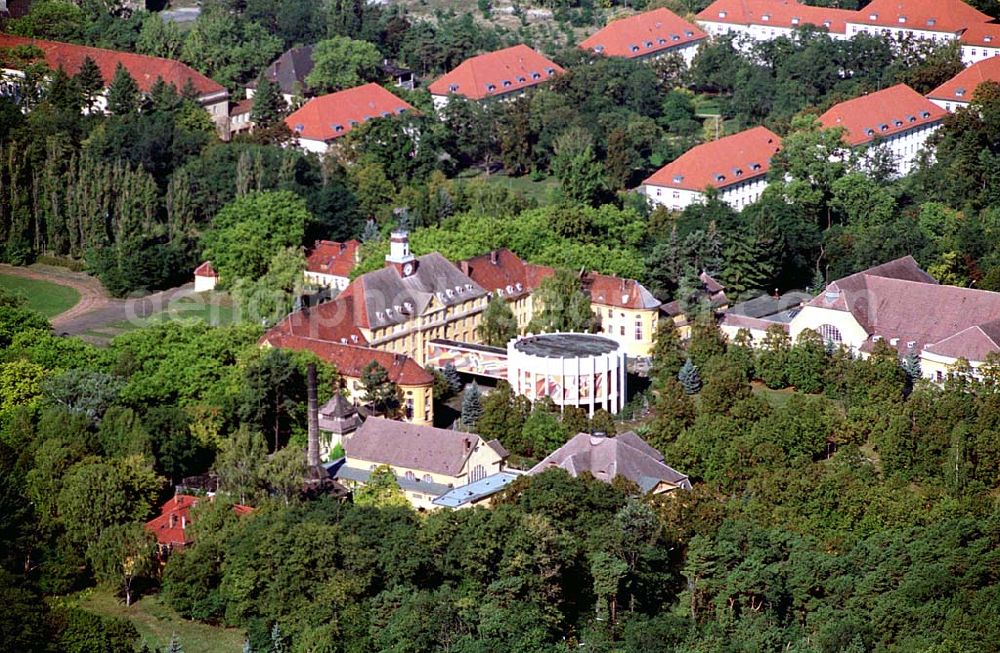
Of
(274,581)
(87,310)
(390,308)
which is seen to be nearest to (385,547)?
(274,581)

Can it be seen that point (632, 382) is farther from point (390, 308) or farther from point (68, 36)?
point (68, 36)

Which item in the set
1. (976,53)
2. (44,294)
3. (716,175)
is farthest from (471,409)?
(976,53)

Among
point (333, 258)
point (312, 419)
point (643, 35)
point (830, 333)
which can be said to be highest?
point (312, 419)

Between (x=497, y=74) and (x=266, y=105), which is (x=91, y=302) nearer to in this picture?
(x=266, y=105)

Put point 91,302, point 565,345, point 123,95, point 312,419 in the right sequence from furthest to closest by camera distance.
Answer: point 123,95, point 91,302, point 565,345, point 312,419

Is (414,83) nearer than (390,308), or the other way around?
(390,308)

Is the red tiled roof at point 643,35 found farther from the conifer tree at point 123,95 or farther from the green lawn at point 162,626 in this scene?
the green lawn at point 162,626

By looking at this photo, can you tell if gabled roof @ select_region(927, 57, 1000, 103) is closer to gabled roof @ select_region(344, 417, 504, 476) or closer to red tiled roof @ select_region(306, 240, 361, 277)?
red tiled roof @ select_region(306, 240, 361, 277)
